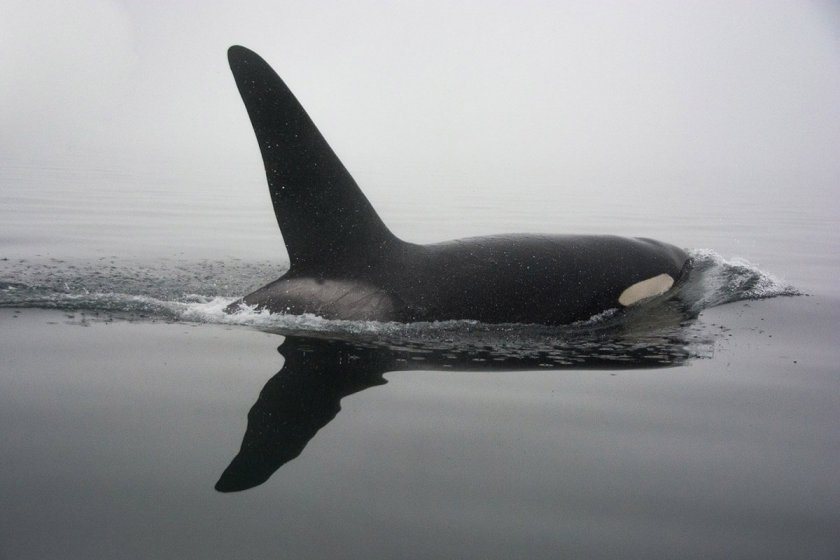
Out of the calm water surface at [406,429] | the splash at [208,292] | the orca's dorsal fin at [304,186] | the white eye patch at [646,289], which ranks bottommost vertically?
the calm water surface at [406,429]

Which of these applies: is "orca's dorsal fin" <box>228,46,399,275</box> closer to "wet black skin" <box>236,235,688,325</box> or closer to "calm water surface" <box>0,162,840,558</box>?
"wet black skin" <box>236,235,688,325</box>

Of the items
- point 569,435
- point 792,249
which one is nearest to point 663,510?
point 569,435

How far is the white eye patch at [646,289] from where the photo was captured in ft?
27.7

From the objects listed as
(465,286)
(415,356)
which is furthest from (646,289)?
(415,356)

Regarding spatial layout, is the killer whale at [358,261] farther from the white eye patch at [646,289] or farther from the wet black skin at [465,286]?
the white eye patch at [646,289]

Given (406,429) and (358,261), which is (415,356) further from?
(406,429)

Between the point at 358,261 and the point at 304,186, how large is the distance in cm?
79

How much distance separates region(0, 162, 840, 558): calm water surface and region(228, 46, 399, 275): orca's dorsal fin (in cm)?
62

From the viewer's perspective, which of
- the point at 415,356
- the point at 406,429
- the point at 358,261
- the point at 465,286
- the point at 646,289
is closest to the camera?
the point at 406,429

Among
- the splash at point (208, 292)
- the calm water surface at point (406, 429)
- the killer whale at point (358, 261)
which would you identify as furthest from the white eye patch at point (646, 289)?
the killer whale at point (358, 261)

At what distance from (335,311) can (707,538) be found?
14.1 feet

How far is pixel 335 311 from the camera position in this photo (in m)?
7.41

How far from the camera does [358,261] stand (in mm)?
7473

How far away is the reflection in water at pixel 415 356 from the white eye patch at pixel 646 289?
0.16 meters
